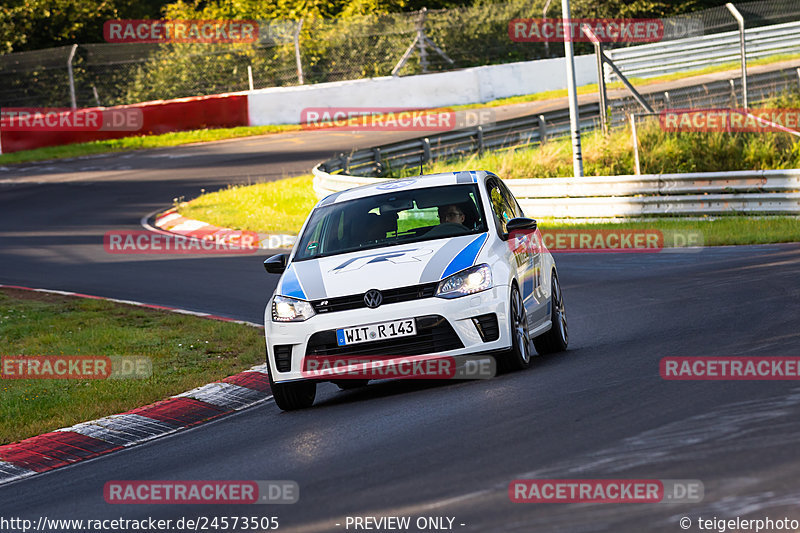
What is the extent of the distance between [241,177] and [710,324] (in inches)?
849

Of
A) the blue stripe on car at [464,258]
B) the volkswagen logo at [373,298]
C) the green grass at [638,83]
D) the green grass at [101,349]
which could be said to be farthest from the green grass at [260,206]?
the green grass at [638,83]

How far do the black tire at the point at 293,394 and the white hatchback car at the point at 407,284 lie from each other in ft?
0.03

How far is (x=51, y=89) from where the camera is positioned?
40.2m

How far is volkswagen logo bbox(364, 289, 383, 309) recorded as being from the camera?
8703 mm

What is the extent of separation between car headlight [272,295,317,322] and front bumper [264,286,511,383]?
0.06 meters

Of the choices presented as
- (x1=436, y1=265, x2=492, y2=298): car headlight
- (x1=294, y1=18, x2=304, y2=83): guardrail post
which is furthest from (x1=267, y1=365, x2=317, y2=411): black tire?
(x1=294, y1=18, x2=304, y2=83): guardrail post

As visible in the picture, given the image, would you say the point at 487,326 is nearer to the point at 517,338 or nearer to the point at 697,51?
the point at 517,338

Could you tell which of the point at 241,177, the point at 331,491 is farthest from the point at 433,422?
the point at 241,177

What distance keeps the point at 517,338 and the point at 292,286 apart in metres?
1.71

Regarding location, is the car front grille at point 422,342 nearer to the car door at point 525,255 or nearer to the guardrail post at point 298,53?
the car door at point 525,255

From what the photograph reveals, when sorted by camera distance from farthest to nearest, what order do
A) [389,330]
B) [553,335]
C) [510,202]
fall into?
[510,202] → [553,335] → [389,330]

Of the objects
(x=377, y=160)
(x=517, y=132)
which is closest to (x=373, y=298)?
(x=377, y=160)

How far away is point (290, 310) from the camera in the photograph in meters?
8.99

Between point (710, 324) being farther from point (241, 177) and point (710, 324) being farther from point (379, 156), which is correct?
point (241, 177)
